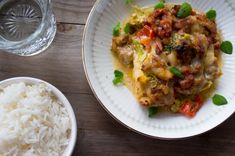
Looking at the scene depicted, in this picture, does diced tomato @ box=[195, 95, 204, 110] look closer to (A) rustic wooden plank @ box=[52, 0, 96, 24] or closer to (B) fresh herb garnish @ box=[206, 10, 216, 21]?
(B) fresh herb garnish @ box=[206, 10, 216, 21]

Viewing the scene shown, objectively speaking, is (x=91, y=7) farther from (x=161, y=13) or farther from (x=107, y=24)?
(x=161, y=13)

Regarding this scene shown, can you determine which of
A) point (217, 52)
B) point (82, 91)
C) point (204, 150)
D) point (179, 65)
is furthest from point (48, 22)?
point (204, 150)

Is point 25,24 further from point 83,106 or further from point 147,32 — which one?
point 147,32

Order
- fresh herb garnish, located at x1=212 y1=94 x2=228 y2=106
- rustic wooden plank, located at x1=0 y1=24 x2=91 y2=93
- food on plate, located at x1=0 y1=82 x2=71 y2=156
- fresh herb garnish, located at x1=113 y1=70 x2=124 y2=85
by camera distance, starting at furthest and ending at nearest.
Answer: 1. rustic wooden plank, located at x1=0 y1=24 x2=91 y2=93
2. fresh herb garnish, located at x1=113 y1=70 x2=124 y2=85
3. fresh herb garnish, located at x1=212 y1=94 x2=228 y2=106
4. food on plate, located at x1=0 y1=82 x2=71 y2=156

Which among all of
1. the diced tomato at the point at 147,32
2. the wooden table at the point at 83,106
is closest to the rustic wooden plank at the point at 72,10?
the wooden table at the point at 83,106

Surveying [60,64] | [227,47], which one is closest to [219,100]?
[227,47]

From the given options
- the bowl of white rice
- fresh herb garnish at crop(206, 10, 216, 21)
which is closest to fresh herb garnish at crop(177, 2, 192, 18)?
fresh herb garnish at crop(206, 10, 216, 21)
